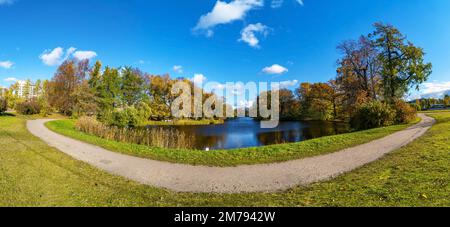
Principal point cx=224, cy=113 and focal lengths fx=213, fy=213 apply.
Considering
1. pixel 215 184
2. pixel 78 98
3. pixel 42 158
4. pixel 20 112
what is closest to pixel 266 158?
pixel 215 184

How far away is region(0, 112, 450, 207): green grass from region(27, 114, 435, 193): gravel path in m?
0.47

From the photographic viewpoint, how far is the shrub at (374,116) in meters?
18.9

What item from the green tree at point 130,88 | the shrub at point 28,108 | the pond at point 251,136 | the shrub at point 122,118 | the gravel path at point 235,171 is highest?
the green tree at point 130,88

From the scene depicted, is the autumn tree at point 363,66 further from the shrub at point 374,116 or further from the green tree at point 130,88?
the green tree at point 130,88

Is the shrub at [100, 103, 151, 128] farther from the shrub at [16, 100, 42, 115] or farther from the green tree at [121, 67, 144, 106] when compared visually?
the shrub at [16, 100, 42, 115]

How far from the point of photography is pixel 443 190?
4113 millimetres

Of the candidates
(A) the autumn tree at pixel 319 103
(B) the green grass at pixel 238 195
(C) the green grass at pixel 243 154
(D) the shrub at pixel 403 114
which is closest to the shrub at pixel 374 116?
(D) the shrub at pixel 403 114

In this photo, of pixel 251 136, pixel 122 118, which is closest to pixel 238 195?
pixel 251 136

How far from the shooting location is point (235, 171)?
7043mm

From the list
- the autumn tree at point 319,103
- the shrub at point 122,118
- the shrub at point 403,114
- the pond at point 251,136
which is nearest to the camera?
the pond at point 251,136

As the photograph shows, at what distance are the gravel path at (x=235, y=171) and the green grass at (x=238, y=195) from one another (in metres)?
0.47

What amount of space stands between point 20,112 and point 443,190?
46.3 metres

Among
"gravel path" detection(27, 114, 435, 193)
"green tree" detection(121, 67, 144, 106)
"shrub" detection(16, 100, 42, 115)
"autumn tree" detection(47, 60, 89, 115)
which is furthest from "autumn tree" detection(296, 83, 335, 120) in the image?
"shrub" detection(16, 100, 42, 115)

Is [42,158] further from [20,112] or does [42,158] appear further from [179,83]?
[179,83]
